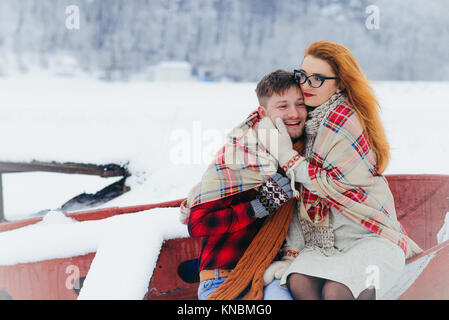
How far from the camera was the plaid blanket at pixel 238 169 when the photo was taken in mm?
1250

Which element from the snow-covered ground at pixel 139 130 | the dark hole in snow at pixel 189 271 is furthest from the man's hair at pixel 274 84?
the snow-covered ground at pixel 139 130

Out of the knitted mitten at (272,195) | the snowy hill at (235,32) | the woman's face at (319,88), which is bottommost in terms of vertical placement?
the knitted mitten at (272,195)

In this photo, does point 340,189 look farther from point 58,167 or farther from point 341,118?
point 58,167

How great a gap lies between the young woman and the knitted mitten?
52mm

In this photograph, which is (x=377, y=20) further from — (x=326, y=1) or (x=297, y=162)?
(x=297, y=162)

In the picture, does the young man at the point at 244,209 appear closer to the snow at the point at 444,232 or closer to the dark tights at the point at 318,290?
the dark tights at the point at 318,290

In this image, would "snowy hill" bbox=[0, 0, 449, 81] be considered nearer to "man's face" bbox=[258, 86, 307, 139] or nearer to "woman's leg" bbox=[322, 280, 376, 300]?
"man's face" bbox=[258, 86, 307, 139]

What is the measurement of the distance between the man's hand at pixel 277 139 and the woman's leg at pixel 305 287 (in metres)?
0.38

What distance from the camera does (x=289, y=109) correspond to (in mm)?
1280

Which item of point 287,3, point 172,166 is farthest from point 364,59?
point 172,166

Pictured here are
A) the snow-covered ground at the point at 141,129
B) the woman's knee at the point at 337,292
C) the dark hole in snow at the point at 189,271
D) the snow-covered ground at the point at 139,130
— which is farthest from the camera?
the snow-covered ground at the point at 139,130

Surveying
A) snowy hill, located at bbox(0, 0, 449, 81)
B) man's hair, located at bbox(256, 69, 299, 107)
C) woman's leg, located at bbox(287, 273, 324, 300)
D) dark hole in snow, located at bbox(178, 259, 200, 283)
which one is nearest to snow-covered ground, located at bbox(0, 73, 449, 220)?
snowy hill, located at bbox(0, 0, 449, 81)

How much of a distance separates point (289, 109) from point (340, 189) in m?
0.33

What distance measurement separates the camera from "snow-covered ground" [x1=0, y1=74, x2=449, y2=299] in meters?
3.07
